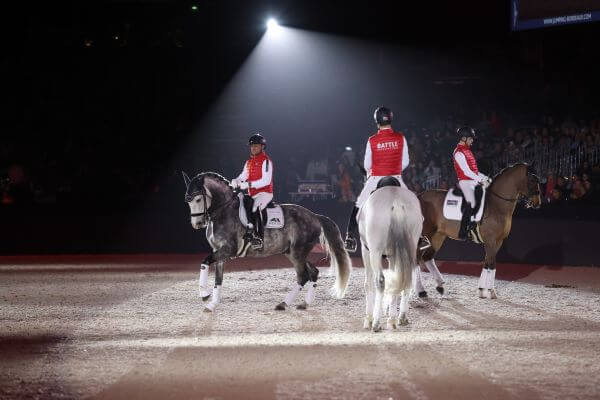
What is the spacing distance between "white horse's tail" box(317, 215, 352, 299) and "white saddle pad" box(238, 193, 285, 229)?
2.47 feet

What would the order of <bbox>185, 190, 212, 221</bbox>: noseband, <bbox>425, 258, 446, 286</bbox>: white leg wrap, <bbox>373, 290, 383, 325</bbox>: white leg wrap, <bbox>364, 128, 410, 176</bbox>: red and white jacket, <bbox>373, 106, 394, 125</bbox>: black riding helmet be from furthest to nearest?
<bbox>425, 258, 446, 286</bbox>: white leg wrap
<bbox>185, 190, 212, 221</bbox>: noseband
<bbox>373, 106, 394, 125</bbox>: black riding helmet
<bbox>364, 128, 410, 176</bbox>: red and white jacket
<bbox>373, 290, 383, 325</bbox>: white leg wrap

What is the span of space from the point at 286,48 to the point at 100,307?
15467 mm

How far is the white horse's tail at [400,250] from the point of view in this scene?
825 cm

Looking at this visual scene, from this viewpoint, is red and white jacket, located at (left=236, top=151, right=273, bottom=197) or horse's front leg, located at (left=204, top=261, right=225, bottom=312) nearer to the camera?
horse's front leg, located at (left=204, top=261, right=225, bottom=312)

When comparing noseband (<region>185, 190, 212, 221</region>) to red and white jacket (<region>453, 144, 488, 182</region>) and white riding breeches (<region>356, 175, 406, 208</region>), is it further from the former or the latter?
red and white jacket (<region>453, 144, 488, 182</region>)

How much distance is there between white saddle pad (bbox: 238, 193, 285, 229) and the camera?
432 inches

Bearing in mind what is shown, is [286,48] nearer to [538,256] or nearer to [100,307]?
[538,256]

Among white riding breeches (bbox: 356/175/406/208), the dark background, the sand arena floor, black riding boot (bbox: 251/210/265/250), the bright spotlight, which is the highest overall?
the bright spotlight

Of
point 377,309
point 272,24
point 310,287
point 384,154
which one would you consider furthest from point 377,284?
point 272,24

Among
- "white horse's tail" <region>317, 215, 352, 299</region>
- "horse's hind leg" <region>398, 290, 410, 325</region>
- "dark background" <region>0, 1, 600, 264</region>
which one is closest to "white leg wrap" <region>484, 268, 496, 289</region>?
"white horse's tail" <region>317, 215, 352, 299</region>

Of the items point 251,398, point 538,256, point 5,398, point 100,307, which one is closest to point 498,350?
point 251,398

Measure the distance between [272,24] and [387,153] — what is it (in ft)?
46.3

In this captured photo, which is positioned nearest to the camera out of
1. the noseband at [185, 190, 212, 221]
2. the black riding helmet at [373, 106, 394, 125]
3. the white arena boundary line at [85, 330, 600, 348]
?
the white arena boundary line at [85, 330, 600, 348]

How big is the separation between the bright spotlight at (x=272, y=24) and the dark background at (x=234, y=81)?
32cm
